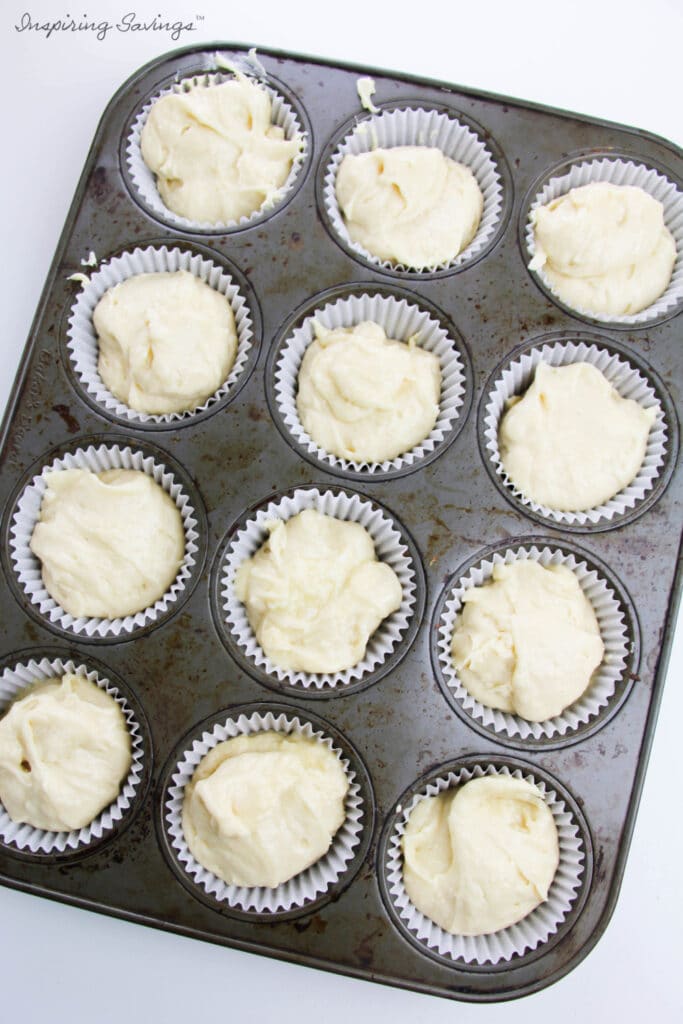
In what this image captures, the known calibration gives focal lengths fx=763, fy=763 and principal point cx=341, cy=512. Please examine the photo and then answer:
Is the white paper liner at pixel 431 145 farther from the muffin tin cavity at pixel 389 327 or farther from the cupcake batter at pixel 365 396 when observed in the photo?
the cupcake batter at pixel 365 396

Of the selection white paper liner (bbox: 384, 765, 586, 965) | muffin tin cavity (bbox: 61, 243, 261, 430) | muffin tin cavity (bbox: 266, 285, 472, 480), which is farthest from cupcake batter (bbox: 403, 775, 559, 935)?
muffin tin cavity (bbox: 61, 243, 261, 430)

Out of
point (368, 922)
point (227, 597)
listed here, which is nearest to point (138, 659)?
point (227, 597)

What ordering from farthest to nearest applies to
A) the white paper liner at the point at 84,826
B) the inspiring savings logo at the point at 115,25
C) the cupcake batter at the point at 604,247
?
1. the inspiring savings logo at the point at 115,25
2. the cupcake batter at the point at 604,247
3. the white paper liner at the point at 84,826

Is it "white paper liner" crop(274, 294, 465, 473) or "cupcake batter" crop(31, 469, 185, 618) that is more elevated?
"white paper liner" crop(274, 294, 465, 473)

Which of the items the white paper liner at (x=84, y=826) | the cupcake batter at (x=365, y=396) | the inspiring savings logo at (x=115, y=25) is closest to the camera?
the white paper liner at (x=84, y=826)

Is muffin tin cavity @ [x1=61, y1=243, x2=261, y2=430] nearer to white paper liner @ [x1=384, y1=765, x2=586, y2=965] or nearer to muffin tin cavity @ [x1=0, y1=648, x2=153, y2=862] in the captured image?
muffin tin cavity @ [x1=0, y1=648, x2=153, y2=862]

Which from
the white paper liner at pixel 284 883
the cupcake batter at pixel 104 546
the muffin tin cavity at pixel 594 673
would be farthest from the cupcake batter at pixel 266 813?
the cupcake batter at pixel 104 546

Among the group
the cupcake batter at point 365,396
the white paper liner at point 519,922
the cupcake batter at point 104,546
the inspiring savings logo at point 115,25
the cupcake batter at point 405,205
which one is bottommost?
the white paper liner at point 519,922
